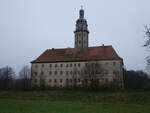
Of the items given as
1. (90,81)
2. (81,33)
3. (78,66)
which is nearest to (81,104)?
(90,81)

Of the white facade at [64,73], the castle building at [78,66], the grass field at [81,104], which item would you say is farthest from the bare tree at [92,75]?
the grass field at [81,104]

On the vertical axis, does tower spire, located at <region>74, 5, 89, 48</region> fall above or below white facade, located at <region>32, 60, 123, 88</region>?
above

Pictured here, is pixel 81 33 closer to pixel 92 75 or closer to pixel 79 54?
pixel 79 54

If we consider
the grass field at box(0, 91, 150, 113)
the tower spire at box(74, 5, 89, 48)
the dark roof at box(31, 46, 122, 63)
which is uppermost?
the tower spire at box(74, 5, 89, 48)

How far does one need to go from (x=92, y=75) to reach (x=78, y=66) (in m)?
9.98

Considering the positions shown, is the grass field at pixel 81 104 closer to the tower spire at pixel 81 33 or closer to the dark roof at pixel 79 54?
the dark roof at pixel 79 54

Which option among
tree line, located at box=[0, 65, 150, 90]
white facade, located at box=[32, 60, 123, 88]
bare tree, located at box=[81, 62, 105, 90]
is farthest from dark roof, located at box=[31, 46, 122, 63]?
tree line, located at box=[0, 65, 150, 90]

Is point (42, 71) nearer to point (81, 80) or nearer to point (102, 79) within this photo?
point (81, 80)

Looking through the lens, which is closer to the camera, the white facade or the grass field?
the grass field

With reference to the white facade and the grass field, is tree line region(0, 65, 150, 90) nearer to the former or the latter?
the white facade

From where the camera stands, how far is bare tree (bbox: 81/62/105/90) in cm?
5825

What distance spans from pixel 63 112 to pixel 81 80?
153 feet

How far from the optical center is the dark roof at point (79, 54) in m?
67.8

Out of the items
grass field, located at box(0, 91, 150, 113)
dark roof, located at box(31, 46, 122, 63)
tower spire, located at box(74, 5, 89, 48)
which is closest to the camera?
grass field, located at box(0, 91, 150, 113)
